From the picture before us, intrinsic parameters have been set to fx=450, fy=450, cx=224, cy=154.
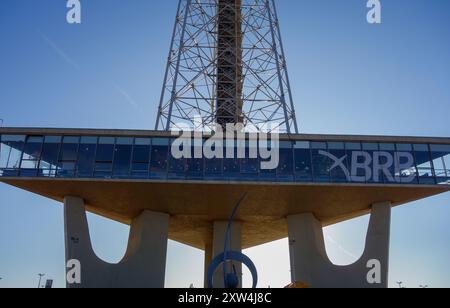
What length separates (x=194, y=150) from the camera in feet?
105

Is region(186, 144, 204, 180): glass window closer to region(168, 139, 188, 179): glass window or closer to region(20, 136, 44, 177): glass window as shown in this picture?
region(168, 139, 188, 179): glass window

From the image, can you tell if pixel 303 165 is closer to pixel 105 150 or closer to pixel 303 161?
pixel 303 161

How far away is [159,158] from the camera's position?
3181 cm

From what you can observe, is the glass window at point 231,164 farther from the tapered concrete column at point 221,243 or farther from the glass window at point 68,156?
the glass window at point 68,156

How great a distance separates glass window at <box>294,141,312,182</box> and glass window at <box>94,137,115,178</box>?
43.1 feet

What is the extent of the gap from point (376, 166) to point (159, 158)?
15580mm

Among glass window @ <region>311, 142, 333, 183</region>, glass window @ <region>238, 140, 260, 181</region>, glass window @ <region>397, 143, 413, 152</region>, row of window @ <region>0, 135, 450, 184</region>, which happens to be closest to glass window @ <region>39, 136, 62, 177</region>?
row of window @ <region>0, 135, 450, 184</region>

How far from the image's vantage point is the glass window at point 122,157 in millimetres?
31406

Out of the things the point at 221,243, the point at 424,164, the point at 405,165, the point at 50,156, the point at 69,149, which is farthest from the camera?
the point at 221,243

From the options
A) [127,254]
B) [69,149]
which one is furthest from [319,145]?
[69,149]

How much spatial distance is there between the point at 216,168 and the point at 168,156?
3.52 meters

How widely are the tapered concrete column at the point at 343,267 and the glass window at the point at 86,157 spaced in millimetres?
16469

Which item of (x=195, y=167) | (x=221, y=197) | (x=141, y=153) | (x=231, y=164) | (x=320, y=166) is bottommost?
(x=221, y=197)

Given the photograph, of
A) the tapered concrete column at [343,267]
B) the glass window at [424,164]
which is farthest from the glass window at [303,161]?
the glass window at [424,164]
